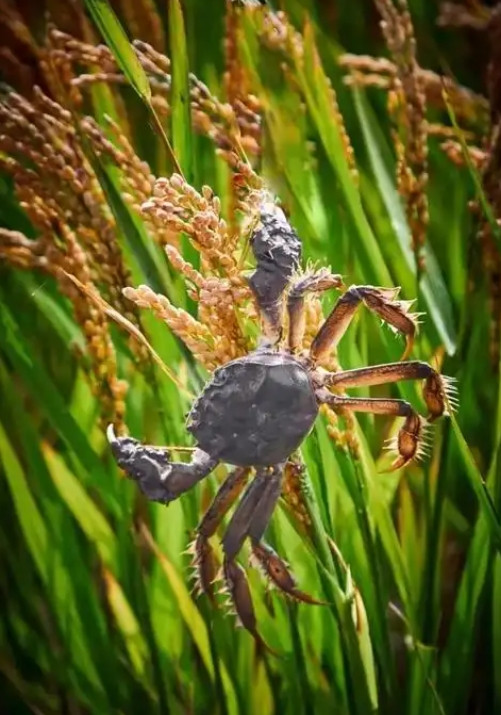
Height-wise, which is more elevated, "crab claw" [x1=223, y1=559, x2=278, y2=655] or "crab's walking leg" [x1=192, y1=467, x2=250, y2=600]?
"crab's walking leg" [x1=192, y1=467, x2=250, y2=600]

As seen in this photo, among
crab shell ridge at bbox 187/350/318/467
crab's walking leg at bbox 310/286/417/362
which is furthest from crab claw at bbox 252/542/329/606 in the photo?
crab's walking leg at bbox 310/286/417/362

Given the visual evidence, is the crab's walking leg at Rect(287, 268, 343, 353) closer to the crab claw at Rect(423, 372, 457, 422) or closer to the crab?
the crab

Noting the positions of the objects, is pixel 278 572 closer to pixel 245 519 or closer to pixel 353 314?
pixel 245 519

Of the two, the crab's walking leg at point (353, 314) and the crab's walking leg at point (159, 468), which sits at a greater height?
the crab's walking leg at point (353, 314)

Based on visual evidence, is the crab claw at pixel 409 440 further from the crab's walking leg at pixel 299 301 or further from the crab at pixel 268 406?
the crab's walking leg at pixel 299 301

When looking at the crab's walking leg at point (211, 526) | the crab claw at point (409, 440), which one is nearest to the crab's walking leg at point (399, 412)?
the crab claw at point (409, 440)

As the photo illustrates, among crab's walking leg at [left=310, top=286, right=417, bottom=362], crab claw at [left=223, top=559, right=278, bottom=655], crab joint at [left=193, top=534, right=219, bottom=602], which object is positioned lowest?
crab claw at [left=223, top=559, right=278, bottom=655]

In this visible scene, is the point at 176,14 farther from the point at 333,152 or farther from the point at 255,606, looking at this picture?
the point at 255,606

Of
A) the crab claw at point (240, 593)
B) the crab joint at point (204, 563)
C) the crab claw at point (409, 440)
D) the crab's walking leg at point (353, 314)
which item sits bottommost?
the crab claw at point (240, 593)
